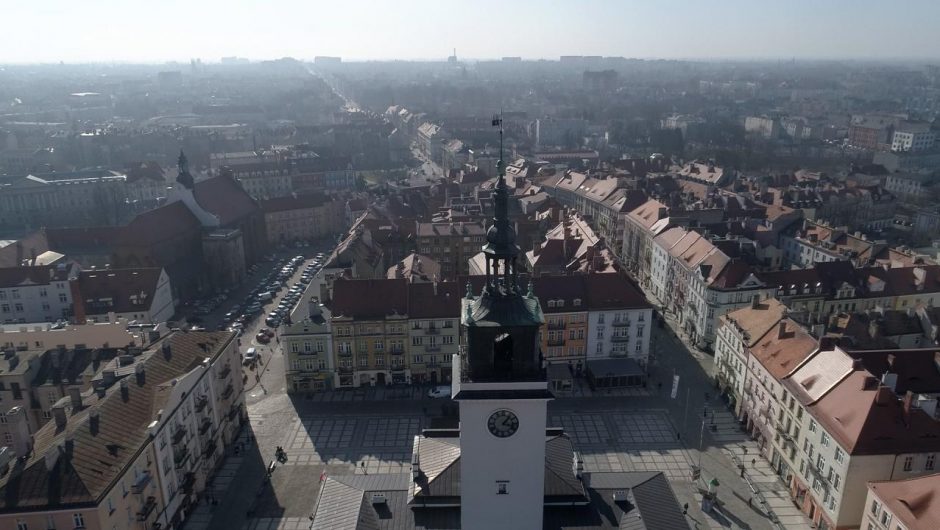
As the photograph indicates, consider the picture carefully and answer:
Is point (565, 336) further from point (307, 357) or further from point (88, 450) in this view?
point (88, 450)

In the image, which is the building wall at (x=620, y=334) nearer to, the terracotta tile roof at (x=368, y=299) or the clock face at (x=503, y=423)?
the terracotta tile roof at (x=368, y=299)

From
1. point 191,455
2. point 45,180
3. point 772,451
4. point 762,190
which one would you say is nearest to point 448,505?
point 191,455

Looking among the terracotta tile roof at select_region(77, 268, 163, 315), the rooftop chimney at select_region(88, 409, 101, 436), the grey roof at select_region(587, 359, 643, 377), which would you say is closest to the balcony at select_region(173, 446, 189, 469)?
the rooftop chimney at select_region(88, 409, 101, 436)

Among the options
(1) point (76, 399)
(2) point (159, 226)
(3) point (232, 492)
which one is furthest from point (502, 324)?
(2) point (159, 226)

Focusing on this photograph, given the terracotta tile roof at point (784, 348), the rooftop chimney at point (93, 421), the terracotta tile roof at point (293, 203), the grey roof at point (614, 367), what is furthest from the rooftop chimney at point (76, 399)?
the terracotta tile roof at point (293, 203)

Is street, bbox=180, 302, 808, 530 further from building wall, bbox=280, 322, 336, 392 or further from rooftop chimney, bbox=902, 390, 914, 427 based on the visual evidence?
rooftop chimney, bbox=902, 390, 914, 427
